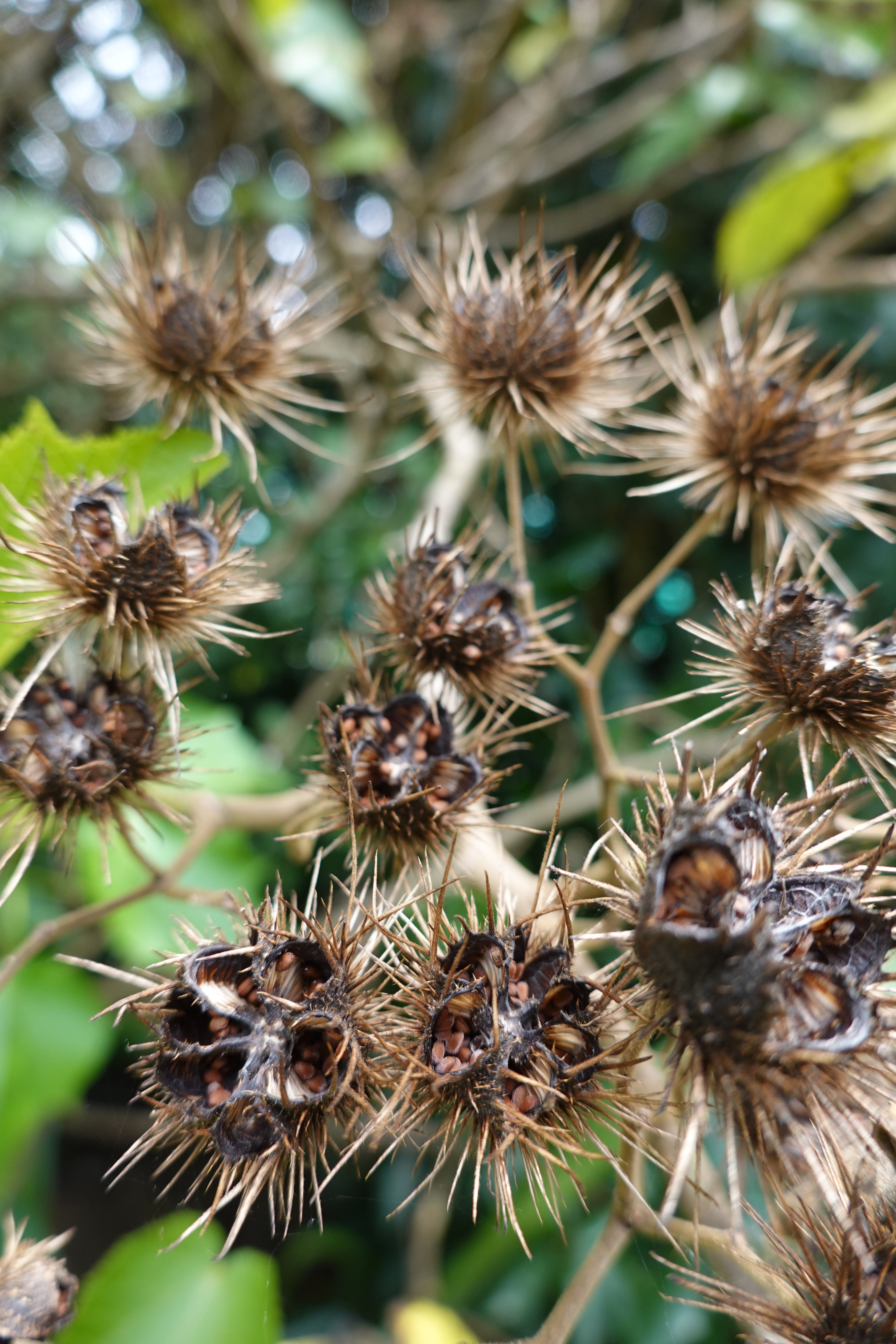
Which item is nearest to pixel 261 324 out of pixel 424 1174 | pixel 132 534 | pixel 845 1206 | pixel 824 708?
pixel 132 534

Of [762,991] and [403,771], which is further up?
[403,771]

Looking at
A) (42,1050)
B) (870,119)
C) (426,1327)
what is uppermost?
(870,119)

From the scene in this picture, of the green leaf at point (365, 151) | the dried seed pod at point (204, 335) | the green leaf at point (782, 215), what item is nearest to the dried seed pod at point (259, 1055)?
the dried seed pod at point (204, 335)

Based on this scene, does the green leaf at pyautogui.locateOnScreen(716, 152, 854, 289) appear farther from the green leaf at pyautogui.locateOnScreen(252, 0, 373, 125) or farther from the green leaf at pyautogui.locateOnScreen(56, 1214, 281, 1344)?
the green leaf at pyautogui.locateOnScreen(56, 1214, 281, 1344)

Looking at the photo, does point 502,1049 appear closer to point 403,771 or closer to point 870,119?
point 403,771

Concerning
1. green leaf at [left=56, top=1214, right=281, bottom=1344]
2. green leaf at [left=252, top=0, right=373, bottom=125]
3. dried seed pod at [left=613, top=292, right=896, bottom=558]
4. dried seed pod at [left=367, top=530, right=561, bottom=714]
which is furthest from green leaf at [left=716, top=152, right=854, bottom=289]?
green leaf at [left=56, top=1214, right=281, bottom=1344]

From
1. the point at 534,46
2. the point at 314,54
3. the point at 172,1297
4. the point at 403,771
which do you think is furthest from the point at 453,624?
the point at 534,46
